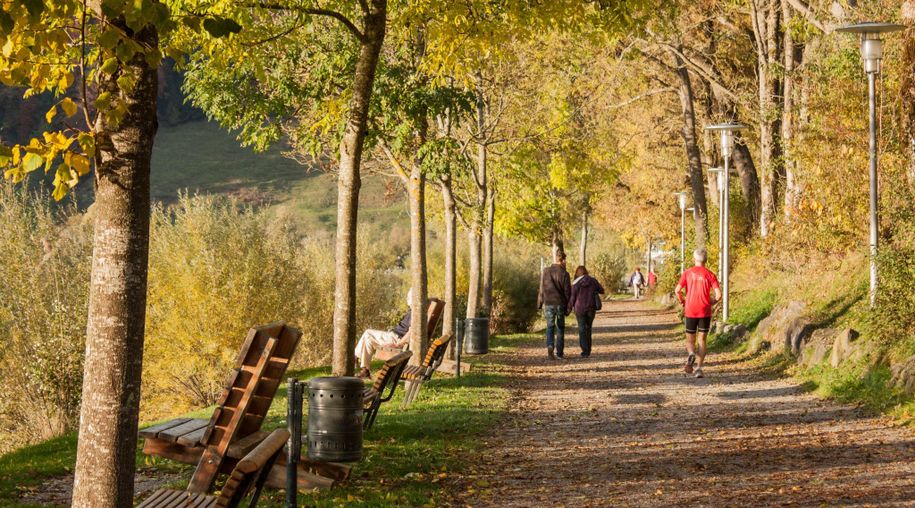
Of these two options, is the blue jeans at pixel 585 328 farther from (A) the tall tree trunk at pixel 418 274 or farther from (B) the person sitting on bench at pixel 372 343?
(B) the person sitting on bench at pixel 372 343

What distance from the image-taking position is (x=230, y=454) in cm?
761

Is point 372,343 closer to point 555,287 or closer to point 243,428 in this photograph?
point 555,287

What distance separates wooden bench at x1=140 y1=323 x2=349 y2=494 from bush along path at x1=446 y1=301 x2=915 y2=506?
1.33 m

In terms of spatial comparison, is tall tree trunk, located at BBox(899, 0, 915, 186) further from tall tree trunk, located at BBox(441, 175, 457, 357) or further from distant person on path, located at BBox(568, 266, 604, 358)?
tall tree trunk, located at BBox(441, 175, 457, 357)

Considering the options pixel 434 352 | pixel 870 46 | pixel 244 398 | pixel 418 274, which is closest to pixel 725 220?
pixel 870 46

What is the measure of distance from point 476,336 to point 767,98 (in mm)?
9991

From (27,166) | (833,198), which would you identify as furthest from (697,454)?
(833,198)

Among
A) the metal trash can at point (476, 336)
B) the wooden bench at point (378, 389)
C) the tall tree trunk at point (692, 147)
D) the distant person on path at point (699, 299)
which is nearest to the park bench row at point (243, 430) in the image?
the wooden bench at point (378, 389)

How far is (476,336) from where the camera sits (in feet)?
72.9

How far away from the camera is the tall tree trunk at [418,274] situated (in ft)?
54.9

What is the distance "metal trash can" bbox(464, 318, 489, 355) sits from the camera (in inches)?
866

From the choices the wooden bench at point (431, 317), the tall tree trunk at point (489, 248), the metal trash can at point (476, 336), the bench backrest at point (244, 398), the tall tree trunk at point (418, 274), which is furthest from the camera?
the tall tree trunk at point (489, 248)

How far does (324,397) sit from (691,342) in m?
9.15

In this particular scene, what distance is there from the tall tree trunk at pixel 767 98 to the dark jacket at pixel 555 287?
24.4 feet
